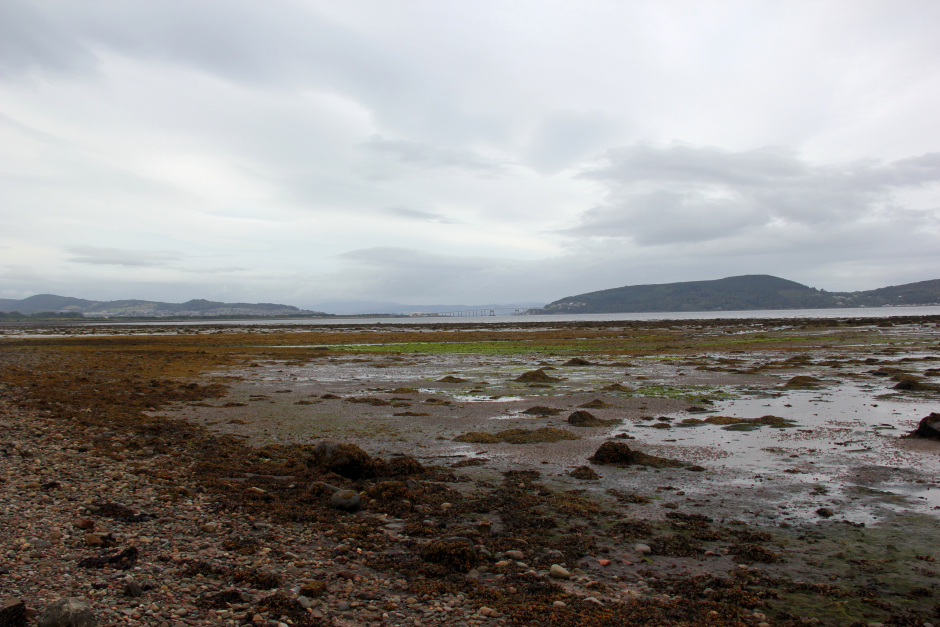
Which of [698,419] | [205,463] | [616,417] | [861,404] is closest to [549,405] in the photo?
[616,417]

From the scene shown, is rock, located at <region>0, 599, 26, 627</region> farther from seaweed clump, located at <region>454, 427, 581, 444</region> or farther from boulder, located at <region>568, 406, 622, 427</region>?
boulder, located at <region>568, 406, 622, 427</region>

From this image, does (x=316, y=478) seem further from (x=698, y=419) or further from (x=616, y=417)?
(x=698, y=419)

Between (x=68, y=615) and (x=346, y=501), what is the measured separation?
175 inches

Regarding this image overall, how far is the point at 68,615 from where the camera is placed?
14.6 ft

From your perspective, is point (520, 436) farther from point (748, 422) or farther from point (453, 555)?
point (453, 555)

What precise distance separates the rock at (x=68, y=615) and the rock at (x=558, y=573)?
4.69 m

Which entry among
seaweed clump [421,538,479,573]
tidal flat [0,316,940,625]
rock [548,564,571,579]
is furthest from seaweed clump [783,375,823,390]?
seaweed clump [421,538,479,573]

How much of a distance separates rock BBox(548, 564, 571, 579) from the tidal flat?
0.05 meters

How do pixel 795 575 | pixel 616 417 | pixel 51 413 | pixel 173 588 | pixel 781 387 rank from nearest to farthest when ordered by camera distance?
pixel 173 588, pixel 795 575, pixel 51 413, pixel 616 417, pixel 781 387

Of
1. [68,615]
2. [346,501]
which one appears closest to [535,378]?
[346,501]

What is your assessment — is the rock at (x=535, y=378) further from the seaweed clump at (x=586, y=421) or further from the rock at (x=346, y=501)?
the rock at (x=346, y=501)

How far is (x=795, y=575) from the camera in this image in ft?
20.7

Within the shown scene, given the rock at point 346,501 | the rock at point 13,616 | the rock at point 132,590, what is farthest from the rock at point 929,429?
the rock at point 13,616

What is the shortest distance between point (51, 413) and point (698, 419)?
20204 millimetres
